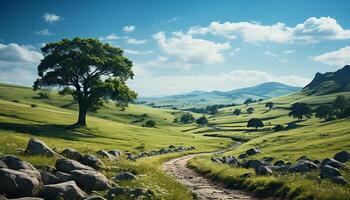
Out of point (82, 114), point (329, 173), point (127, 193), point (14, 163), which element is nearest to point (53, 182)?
point (14, 163)

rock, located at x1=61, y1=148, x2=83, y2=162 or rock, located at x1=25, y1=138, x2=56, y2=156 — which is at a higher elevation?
rock, located at x1=25, y1=138, x2=56, y2=156

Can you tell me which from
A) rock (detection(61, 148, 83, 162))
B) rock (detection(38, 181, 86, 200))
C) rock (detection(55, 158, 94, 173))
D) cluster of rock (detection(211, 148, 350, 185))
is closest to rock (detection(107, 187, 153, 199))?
rock (detection(38, 181, 86, 200))

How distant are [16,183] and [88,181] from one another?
3.89m

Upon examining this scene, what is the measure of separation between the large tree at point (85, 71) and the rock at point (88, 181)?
60.7m

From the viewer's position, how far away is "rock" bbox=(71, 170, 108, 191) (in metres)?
18.3

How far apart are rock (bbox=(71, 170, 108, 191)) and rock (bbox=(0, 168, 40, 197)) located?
2722 millimetres

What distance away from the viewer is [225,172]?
33.2m

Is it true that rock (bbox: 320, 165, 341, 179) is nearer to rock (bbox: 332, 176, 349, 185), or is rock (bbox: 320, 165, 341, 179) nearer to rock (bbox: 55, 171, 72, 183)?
rock (bbox: 332, 176, 349, 185)

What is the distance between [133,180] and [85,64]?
200 feet

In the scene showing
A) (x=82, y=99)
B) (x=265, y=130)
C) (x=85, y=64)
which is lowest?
(x=265, y=130)

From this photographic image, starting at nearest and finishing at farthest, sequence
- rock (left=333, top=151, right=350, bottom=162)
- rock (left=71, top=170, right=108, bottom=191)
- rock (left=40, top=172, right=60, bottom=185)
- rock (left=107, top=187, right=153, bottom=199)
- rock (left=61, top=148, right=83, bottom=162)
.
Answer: rock (left=107, top=187, right=153, bottom=199), rock (left=40, top=172, right=60, bottom=185), rock (left=71, top=170, right=108, bottom=191), rock (left=61, top=148, right=83, bottom=162), rock (left=333, top=151, right=350, bottom=162)

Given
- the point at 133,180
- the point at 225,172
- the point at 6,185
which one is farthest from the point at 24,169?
the point at 225,172

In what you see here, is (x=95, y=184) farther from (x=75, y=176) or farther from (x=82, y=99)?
(x=82, y=99)

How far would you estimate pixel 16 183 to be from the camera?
15.3m
